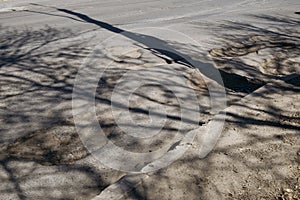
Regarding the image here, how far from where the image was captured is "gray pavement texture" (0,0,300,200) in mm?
3680

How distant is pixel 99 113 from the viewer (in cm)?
538

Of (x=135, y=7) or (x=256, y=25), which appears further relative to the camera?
(x=135, y=7)

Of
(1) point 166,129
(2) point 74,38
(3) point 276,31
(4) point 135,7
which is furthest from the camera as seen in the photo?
(4) point 135,7

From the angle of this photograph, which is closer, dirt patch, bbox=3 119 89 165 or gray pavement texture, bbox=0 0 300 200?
gray pavement texture, bbox=0 0 300 200

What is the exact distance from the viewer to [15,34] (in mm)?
10094

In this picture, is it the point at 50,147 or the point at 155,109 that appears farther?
the point at 155,109

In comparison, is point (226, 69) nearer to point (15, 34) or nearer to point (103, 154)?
point (103, 154)

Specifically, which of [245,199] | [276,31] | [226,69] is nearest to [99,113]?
[245,199]

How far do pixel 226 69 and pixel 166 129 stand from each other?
2967mm

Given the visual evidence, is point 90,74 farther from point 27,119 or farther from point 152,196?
point 152,196

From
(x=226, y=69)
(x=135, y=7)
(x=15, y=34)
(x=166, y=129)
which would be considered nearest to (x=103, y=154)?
(x=166, y=129)

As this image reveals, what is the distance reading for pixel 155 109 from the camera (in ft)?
18.1

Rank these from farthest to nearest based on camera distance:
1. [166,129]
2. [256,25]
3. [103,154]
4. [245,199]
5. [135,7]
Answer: [135,7] → [256,25] → [166,129] → [103,154] → [245,199]

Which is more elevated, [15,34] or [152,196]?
[15,34]
